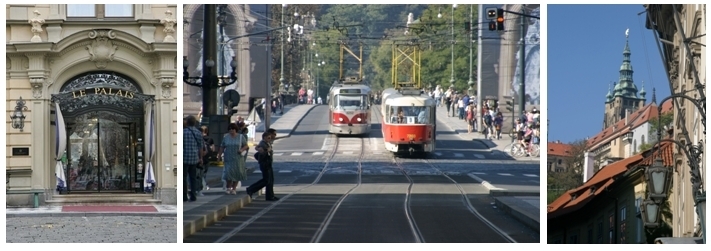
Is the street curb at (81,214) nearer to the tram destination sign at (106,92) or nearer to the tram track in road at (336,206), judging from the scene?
the tram destination sign at (106,92)

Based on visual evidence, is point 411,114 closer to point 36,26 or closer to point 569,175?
point 569,175

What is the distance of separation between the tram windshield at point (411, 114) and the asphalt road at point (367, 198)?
274mm

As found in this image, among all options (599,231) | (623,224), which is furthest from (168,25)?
(623,224)

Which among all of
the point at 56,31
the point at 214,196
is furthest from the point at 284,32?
the point at 56,31

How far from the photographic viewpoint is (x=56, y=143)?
412 inches

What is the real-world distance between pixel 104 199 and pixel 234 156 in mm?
1451

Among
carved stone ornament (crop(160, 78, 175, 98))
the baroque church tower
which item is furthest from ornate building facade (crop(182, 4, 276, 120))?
the baroque church tower

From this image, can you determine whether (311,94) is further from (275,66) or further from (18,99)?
(18,99)

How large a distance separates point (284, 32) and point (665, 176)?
2.95 metres

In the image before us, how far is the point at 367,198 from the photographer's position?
9477 millimetres

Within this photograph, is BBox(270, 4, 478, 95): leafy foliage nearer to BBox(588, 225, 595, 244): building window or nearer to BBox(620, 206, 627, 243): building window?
BBox(588, 225, 595, 244): building window

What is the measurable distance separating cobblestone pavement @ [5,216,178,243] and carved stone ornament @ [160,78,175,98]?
3.36 ft

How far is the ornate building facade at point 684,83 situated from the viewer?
9141 millimetres

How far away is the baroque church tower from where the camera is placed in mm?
9352
